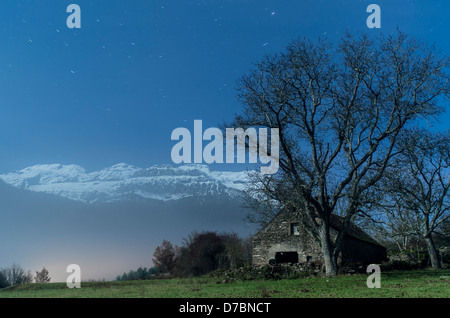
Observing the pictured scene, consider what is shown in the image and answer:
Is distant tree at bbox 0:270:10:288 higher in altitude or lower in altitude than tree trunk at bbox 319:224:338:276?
lower

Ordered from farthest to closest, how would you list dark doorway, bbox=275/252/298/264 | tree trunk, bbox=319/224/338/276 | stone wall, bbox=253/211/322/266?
dark doorway, bbox=275/252/298/264 < stone wall, bbox=253/211/322/266 < tree trunk, bbox=319/224/338/276

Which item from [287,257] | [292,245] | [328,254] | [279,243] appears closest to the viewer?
[328,254]

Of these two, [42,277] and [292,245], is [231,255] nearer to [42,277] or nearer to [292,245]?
[292,245]

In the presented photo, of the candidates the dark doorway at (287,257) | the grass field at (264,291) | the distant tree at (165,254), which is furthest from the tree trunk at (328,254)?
the distant tree at (165,254)

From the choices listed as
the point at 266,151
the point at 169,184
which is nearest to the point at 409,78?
the point at 266,151

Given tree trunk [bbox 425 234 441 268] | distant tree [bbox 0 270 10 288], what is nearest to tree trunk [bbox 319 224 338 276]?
tree trunk [bbox 425 234 441 268]

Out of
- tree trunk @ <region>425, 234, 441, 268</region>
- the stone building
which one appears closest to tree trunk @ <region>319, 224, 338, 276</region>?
the stone building

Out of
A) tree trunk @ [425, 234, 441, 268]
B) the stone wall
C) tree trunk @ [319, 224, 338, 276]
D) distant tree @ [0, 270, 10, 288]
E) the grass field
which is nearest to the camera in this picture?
the grass field

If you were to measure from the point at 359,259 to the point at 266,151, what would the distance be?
19363mm

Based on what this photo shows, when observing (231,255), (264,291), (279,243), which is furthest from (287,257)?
(264,291)

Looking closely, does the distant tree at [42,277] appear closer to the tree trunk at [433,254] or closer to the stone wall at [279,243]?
the stone wall at [279,243]

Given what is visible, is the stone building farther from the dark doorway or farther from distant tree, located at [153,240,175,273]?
distant tree, located at [153,240,175,273]

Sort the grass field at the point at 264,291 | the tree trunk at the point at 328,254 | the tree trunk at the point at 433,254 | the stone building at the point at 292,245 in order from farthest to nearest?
the tree trunk at the point at 433,254, the stone building at the point at 292,245, the tree trunk at the point at 328,254, the grass field at the point at 264,291

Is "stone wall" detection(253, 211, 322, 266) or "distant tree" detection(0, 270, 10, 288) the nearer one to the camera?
"distant tree" detection(0, 270, 10, 288)
